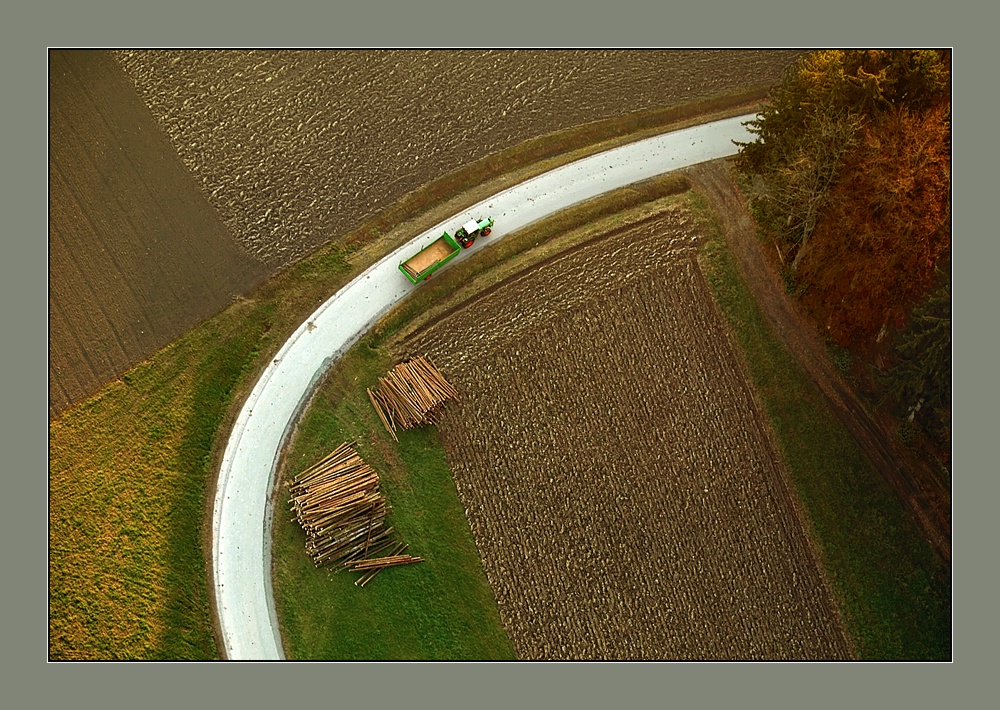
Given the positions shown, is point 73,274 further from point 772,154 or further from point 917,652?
point 917,652

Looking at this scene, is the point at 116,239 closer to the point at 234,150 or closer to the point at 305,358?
the point at 234,150

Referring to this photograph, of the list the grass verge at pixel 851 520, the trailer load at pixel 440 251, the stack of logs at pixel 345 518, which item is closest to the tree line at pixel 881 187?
the grass verge at pixel 851 520

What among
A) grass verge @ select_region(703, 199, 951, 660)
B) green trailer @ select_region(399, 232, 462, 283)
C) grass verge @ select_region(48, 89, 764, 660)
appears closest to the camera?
grass verge @ select_region(48, 89, 764, 660)

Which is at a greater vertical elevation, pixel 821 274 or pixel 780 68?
pixel 780 68

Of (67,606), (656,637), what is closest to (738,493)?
(656,637)

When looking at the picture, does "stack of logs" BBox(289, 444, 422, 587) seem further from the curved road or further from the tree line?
the tree line

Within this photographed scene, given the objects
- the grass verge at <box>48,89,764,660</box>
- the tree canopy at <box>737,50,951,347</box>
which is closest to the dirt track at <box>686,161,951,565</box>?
the tree canopy at <box>737,50,951,347</box>
